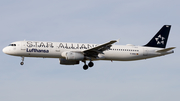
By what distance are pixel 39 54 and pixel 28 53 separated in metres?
1.73

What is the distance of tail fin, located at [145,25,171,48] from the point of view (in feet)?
187

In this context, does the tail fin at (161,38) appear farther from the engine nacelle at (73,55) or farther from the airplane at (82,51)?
the engine nacelle at (73,55)

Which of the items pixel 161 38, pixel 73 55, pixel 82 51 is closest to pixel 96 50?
pixel 82 51

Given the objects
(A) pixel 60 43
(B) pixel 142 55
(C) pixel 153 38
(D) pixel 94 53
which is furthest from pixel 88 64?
(C) pixel 153 38

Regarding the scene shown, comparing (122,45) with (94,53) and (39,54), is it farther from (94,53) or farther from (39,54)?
(39,54)

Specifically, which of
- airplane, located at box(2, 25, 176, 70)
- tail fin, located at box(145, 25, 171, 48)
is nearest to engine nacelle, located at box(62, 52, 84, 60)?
airplane, located at box(2, 25, 176, 70)

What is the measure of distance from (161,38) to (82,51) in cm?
1669

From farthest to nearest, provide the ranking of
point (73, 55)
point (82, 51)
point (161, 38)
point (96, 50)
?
1. point (161, 38)
2. point (82, 51)
3. point (96, 50)
4. point (73, 55)

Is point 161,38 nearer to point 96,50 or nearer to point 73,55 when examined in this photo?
point 96,50

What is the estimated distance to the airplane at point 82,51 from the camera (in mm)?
49094

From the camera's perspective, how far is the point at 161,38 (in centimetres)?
5784

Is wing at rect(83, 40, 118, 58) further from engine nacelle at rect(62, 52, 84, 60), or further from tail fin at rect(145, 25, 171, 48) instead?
tail fin at rect(145, 25, 171, 48)

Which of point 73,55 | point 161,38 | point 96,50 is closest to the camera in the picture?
point 73,55

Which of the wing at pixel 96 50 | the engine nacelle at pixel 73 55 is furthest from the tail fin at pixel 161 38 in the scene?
the engine nacelle at pixel 73 55
